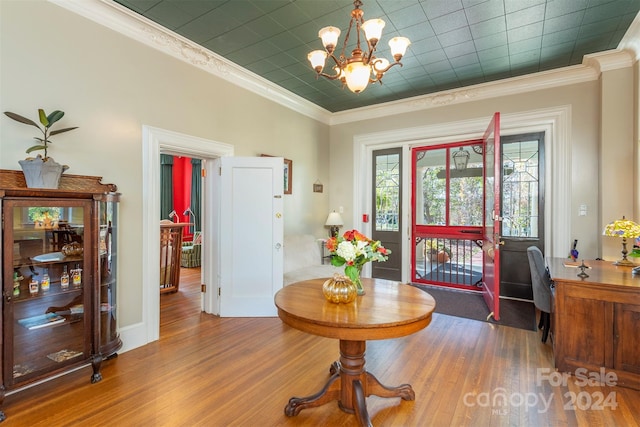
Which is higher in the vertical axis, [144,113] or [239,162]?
[144,113]

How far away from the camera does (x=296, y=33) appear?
3100mm

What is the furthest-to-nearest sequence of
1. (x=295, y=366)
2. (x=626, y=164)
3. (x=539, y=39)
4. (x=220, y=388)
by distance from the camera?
(x=626, y=164) → (x=539, y=39) → (x=295, y=366) → (x=220, y=388)

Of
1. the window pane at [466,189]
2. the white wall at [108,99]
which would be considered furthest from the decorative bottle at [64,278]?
the window pane at [466,189]

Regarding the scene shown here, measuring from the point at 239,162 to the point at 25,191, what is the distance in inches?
79.1

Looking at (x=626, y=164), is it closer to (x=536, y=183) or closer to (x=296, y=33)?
(x=536, y=183)

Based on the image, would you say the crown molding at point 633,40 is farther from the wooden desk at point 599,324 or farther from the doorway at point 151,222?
the doorway at point 151,222

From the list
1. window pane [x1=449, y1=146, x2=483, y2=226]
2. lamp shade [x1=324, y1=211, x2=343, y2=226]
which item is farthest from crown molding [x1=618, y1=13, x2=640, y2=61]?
lamp shade [x1=324, y1=211, x2=343, y2=226]

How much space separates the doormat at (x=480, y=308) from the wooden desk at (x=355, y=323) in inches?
81.1

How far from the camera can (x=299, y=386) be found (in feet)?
7.55

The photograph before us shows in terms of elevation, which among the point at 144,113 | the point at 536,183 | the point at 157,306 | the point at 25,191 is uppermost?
the point at 144,113

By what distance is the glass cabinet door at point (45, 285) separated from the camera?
2000 mm

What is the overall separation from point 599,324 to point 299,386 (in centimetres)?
231

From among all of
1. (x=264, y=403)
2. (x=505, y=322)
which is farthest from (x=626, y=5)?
(x=264, y=403)

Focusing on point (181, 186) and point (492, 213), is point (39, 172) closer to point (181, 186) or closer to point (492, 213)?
point (492, 213)
